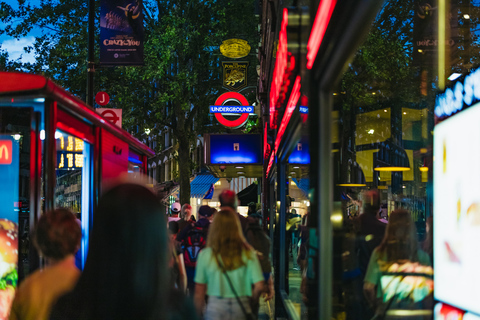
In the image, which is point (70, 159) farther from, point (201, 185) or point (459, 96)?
point (201, 185)

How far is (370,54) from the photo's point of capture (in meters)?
6.84

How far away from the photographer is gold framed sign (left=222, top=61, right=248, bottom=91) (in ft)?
61.1

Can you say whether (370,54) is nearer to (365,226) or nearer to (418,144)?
(418,144)

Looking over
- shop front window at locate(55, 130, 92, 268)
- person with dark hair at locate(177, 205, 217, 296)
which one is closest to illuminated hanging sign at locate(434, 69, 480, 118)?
shop front window at locate(55, 130, 92, 268)

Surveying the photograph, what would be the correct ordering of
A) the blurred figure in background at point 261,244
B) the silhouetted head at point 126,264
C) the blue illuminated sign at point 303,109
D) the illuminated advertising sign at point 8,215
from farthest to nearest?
the blurred figure in background at point 261,244 < the illuminated advertising sign at point 8,215 < the blue illuminated sign at point 303,109 < the silhouetted head at point 126,264

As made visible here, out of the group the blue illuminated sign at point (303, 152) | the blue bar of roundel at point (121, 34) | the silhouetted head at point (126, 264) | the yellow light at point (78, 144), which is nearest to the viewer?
the silhouetted head at point (126, 264)

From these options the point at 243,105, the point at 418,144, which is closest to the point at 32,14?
the point at 243,105

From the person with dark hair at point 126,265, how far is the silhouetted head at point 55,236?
1.47m

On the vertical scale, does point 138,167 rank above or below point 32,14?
below

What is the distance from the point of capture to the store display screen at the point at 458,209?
83.2 inches

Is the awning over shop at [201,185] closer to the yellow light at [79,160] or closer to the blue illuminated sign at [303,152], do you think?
the yellow light at [79,160]

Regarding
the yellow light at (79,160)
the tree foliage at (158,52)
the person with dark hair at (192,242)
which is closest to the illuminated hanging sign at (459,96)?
the yellow light at (79,160)

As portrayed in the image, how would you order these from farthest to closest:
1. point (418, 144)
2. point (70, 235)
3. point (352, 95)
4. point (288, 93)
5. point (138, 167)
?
point (138, 167)
point (352, 95)
point (288, 93)
point (418, 144)
point (70, 235)

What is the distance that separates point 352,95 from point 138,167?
5.53 meters
